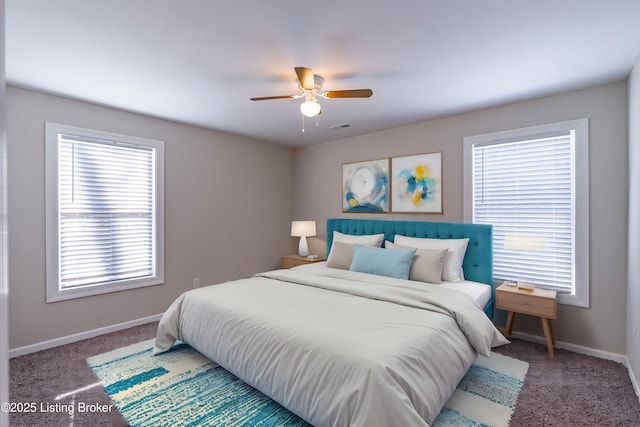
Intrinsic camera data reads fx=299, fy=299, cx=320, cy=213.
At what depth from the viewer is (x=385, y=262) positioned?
3.18m

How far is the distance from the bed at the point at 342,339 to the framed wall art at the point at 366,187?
1498 mm

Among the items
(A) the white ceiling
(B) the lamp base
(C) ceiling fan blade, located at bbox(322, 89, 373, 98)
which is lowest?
(B) the lamp base

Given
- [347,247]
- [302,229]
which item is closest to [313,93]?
[347,247]

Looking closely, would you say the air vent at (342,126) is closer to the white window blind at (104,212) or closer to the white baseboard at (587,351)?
the white window blind at (104,212)

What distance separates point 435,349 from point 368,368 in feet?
1.72

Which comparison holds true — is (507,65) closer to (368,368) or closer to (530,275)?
(530,275)

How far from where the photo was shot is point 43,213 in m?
2.91

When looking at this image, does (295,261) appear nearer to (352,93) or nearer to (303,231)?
(303,231)

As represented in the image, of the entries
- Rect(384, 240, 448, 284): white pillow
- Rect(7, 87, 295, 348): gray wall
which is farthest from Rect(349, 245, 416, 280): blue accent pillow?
Rect(7, 87, 295, 348): gray wall

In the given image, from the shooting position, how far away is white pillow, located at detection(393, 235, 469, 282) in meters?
3.17

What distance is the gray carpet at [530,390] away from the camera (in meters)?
1.93

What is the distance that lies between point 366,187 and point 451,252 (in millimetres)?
1627

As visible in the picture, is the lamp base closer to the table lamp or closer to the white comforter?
the table lamp

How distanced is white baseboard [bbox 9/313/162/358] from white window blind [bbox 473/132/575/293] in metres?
4.14
